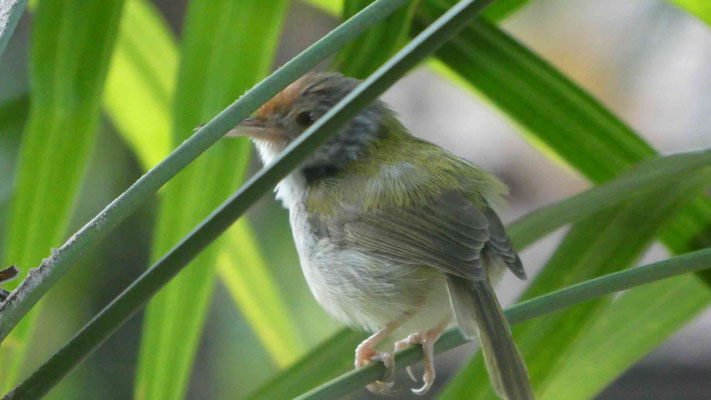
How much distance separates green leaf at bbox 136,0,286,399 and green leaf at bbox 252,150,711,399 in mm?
174

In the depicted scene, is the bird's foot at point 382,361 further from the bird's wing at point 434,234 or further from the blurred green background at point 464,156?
the blurred green background at point 464,156

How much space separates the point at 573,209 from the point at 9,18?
0.95 meters

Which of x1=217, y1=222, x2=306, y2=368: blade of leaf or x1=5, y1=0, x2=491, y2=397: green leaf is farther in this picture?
x1=217, y1=222, x2=306, y2=368: blade of leaf

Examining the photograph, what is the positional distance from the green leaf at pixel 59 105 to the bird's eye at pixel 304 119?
0.77 meters

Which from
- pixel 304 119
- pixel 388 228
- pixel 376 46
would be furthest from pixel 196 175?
pixel 304 119

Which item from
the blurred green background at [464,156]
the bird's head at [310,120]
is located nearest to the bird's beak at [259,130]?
the bird's head at [310,120]

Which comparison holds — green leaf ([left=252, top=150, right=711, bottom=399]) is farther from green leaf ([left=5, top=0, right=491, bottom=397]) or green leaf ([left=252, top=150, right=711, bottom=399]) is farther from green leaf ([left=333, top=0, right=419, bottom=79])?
green leaf ([left=5, top=0, right=491, bottom=397])

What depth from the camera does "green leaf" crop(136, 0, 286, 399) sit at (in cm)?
148

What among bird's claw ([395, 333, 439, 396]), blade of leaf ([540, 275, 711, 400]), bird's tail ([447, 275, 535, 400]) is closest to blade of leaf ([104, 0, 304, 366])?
bird's claw ([395, 333, 439, 396])

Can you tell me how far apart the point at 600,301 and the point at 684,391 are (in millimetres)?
3657

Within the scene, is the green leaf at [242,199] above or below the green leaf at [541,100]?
below

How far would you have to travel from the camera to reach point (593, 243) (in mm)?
1701

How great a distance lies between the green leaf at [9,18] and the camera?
109 centimetres

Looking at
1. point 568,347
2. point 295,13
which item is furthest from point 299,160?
point 295,13
